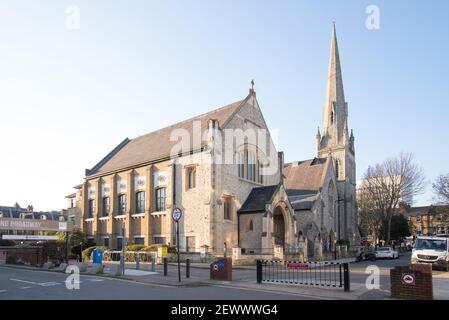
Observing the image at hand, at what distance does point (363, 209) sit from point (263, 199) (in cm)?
4418

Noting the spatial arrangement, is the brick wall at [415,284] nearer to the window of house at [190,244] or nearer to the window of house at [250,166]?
the window of house at [190,244]

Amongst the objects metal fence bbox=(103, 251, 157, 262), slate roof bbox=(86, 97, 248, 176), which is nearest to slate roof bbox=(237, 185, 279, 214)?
slate roof bbox=(86, 97, 248, 176)

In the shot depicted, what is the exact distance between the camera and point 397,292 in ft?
43.2

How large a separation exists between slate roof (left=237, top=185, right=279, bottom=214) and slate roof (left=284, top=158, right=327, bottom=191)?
1665 centimetres

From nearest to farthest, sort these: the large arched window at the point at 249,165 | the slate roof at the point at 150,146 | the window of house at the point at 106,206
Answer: the large arched window at the point at 249,165, the slate roof at the point at 150,146, the window of house at the point at 106,206

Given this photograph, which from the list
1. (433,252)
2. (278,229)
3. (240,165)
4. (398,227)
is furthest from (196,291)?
(398,227)

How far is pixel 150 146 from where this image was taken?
44469 millimetres

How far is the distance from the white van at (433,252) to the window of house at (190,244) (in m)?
17.4

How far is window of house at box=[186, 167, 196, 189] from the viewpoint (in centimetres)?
3591

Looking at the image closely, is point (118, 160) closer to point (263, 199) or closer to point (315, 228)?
point (263, 199)

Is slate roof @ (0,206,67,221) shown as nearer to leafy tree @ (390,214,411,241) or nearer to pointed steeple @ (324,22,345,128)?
pointed steeple @ (324,22,345,128)

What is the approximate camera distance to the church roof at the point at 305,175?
5488cm

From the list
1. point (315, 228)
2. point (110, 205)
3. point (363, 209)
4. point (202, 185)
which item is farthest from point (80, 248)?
point (363, 209)

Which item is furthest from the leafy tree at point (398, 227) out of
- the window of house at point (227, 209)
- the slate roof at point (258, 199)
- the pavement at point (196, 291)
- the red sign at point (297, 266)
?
the red sign at point (297, 266)
